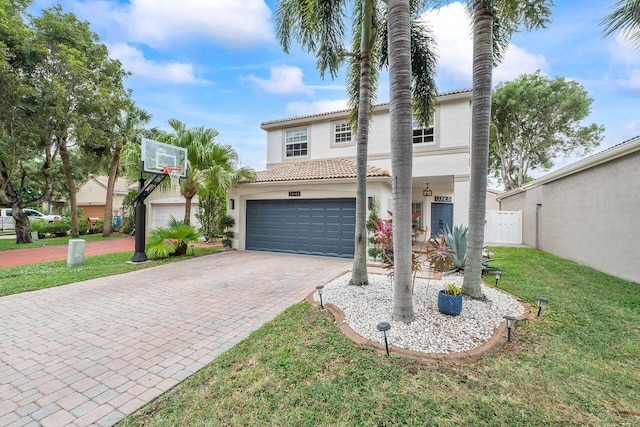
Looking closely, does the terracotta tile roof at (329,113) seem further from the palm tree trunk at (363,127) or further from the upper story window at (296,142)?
the palm tree trunk at (363,127)

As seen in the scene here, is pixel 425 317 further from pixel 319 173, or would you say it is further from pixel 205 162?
pixel 205 162

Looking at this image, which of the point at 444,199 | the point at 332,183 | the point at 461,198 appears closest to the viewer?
the point at 332,183

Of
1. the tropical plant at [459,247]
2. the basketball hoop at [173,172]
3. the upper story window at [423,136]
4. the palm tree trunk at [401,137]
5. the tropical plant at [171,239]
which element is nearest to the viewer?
the palm tree trunk at [401,137]

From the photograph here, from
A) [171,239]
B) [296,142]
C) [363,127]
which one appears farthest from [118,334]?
[296,142]

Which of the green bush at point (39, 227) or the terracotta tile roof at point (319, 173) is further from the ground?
the terracotta tile roof at point (319, 173)

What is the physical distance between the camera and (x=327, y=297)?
18.4 feet

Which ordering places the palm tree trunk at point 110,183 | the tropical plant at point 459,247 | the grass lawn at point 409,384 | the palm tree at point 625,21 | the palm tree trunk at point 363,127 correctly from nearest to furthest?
the grass lawn at point 409,384 → the palm tree at point 625,21 → the palm tree trunk at point 363,127 → the tropical plant at point 459,247 → the palm tree trunk at point 110,183

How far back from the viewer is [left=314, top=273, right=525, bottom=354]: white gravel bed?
3715 mm

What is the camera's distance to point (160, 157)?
10.1m

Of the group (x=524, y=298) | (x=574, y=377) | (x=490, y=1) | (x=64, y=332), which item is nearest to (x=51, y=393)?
(x=64, y=332)

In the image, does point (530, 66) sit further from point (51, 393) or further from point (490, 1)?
point (51, 393)

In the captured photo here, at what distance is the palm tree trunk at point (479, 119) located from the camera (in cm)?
487

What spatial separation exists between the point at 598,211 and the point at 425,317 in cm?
770

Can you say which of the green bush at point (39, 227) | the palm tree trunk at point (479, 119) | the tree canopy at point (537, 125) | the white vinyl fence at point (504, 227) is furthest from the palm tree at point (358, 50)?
the green bush at point (39, 227)
